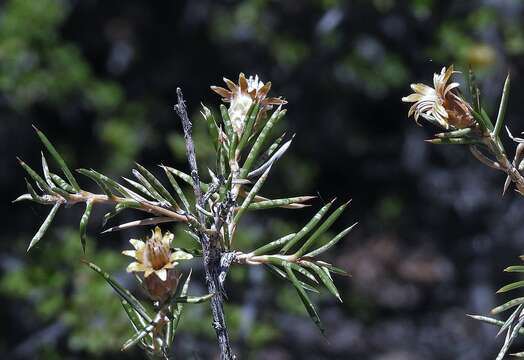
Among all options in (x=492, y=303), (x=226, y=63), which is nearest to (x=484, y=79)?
(x=492, y=303)

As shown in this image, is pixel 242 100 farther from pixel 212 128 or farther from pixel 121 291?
pixel 121 291

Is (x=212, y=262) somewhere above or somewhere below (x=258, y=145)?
below

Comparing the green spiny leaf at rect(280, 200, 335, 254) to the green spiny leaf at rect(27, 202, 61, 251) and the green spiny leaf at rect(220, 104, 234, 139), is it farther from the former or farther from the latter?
the green spiny leaf at rect(27, 202, 61, 251)

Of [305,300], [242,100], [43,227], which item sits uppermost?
[242,100]

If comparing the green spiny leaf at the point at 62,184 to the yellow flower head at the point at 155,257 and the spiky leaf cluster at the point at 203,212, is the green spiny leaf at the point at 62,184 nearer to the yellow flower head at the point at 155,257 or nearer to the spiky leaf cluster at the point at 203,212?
the spiky leaf cluster at the point at 203,212

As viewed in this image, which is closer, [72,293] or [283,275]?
[283,275]

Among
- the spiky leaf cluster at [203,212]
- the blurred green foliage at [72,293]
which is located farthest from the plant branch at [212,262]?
the blurred green foliage at [72,293]

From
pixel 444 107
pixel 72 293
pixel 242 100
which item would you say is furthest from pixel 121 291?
pixel 72 293

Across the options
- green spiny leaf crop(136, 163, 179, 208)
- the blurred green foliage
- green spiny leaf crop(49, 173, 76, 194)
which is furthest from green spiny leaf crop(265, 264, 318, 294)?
the blurred green foliage

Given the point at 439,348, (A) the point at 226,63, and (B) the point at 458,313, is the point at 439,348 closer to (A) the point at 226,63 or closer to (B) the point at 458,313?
(B) the point at 458,313
